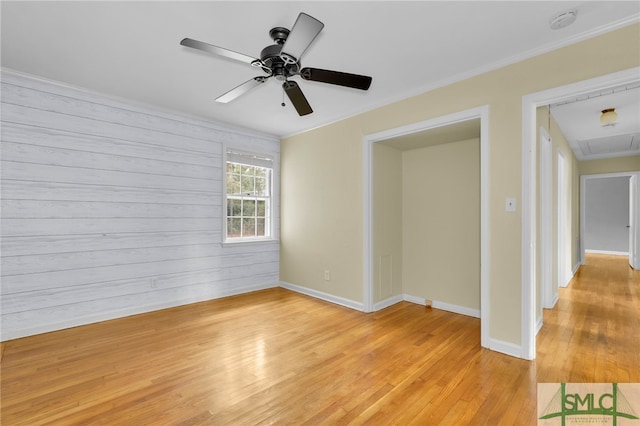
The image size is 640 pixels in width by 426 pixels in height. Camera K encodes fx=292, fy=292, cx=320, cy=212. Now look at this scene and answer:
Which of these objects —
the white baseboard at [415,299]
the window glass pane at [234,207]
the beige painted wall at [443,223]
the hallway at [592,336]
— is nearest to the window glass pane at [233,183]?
the window glass pane at [234,207]

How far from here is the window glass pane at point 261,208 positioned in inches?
196

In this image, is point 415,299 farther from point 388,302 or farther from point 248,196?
point 248,196

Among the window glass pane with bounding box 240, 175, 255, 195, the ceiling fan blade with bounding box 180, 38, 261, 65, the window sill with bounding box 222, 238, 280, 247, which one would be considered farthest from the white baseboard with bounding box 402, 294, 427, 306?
the ceiling fan blade with bounding box 180, 38, 261, 65

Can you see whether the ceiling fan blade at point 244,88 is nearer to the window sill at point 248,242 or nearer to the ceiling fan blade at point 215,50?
the ceiling fan blade at point 215,50

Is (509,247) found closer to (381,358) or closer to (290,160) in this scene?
(381,358)

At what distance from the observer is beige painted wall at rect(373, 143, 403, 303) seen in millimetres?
3830

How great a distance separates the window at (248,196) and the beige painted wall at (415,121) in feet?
1.02

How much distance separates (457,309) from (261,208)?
3.32m

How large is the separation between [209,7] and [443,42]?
5.88ft

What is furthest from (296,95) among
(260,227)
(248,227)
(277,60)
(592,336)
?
(592,336)

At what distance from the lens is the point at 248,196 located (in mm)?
4828

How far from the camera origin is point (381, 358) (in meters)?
2.53

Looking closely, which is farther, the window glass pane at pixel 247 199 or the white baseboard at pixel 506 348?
the window glass pane at pixel 247 199

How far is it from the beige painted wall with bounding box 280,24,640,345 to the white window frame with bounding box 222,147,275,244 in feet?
0.69
